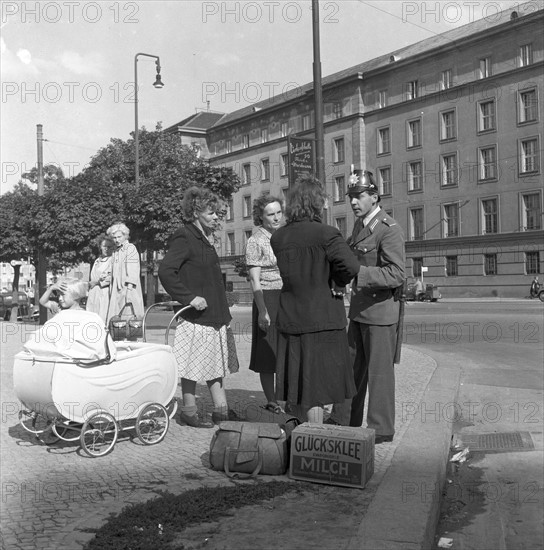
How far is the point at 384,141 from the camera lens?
56781mm

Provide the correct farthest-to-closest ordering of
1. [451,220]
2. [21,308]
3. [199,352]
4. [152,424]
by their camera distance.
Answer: [451,220] < [21,308] < [199,352] < [152,424]

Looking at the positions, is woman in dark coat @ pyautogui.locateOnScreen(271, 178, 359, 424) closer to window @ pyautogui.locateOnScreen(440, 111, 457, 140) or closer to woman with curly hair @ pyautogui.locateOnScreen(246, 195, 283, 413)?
woman with curly hair @ pyautogui.locateOnScreen(246, 195, 283, 413)

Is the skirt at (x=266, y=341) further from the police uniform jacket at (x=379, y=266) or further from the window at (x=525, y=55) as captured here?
the window at (x=525, y=55)

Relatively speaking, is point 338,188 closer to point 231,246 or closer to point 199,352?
point 231,246

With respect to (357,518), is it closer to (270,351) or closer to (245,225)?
(270,351)

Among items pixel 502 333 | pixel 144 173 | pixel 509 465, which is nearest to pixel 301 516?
pixel 509 465

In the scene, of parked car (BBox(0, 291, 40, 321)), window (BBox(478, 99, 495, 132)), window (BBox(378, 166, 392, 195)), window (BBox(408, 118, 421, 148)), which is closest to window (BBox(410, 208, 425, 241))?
window (BBox(378, 166, 392, 195))

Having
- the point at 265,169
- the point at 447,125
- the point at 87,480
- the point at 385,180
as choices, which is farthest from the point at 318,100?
the point at 265,169

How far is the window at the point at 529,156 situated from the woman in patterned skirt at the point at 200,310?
141 ft

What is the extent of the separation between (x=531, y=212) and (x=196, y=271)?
43777mm

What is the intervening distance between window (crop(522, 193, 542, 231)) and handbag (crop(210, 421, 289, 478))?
44.1 m

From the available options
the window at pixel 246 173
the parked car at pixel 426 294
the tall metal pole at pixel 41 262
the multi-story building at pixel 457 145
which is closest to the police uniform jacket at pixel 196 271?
the tall metal pole at pixel 41 262

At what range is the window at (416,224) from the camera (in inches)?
2118

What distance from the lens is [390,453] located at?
5160mm
